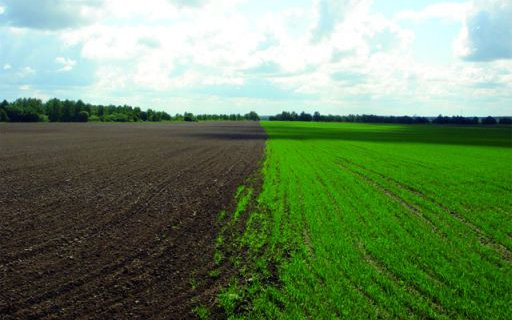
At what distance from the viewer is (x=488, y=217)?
13.5 m

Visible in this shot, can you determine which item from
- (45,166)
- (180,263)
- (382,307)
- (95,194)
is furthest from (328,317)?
(45,166)

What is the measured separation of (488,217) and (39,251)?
43.8 feet

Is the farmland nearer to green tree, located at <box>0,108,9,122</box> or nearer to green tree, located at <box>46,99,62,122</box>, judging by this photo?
green tree, located at <box>0,108,9,122</box>

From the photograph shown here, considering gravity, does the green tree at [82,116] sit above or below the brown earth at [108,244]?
above

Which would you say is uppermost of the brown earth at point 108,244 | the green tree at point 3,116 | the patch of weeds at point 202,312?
the green tree at point 3,116

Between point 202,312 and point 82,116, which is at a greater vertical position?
point 82,116

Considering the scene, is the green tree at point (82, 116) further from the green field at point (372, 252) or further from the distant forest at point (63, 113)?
the green field at point (372, 252)

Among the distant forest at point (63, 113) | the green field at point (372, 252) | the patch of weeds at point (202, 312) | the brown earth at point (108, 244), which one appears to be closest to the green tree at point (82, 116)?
the distant forest at point (63, 113)

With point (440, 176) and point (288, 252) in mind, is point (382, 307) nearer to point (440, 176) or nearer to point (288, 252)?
point (288, 252)

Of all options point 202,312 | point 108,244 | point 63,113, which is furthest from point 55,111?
point 202,312

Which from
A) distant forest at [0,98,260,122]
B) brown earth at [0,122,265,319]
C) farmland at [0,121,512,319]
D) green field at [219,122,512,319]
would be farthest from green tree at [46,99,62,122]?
green field at [219,122,512,319]

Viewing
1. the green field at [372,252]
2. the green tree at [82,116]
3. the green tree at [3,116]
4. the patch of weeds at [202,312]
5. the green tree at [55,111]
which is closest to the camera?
the patch of weeds at [202,312]

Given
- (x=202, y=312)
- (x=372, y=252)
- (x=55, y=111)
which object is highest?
(x=55, y=111)

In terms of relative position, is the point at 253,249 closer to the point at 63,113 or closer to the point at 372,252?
the point at 372,252
